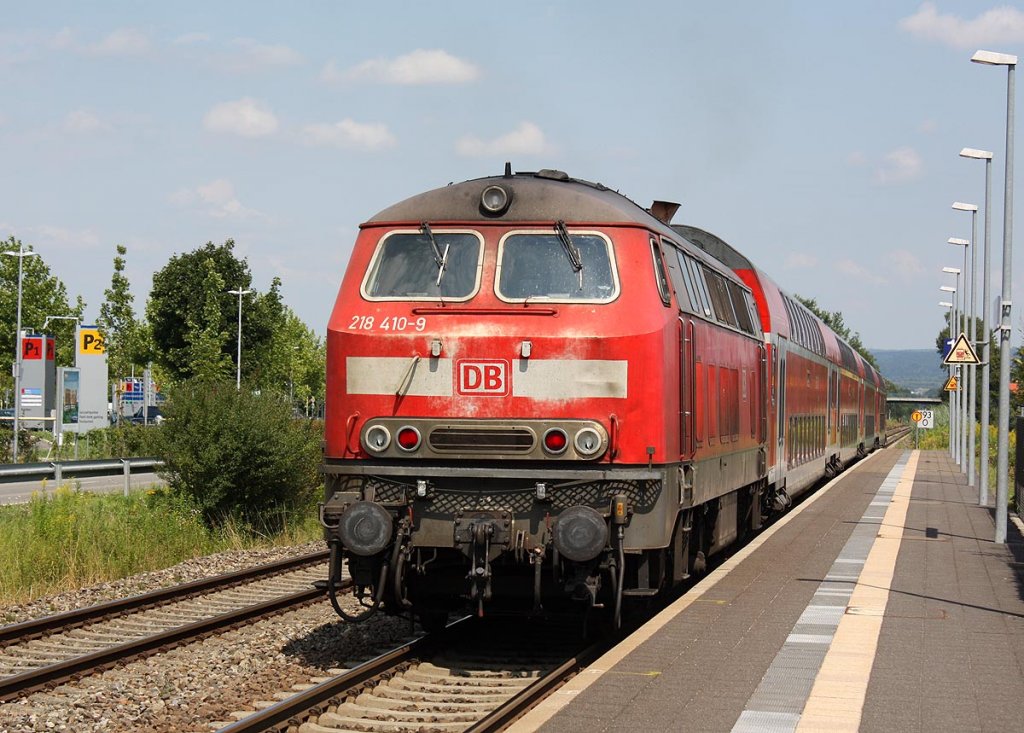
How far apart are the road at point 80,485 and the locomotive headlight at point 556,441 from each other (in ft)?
53.9

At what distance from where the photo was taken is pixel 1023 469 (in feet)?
75.2

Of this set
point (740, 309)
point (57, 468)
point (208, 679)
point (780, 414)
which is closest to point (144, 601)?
point (208, 679)

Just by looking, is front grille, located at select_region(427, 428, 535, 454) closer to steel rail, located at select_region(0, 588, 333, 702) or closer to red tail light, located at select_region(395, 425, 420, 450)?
red tail light, located at select_region(395, 425, 420, 450)

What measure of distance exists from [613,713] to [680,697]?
584mm

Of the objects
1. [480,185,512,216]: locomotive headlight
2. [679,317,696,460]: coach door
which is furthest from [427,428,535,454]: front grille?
[480,185,512,216]: locomotive headlight

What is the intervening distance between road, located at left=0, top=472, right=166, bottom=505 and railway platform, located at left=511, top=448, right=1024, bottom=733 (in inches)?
565

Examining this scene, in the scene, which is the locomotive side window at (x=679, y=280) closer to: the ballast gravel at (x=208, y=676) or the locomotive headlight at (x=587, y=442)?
the locomotive headlight at (x=587, y=442)

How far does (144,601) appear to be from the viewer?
1263 centimetres

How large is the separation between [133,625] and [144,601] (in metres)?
0.87

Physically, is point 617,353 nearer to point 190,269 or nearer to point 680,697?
point 680,697

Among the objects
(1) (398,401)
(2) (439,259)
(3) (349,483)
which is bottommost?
(3) (349,483)

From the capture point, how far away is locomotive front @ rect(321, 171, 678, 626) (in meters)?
9.01

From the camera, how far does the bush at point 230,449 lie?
19.1 metres

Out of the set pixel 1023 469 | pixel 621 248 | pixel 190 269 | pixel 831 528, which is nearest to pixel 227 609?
pixel 621 248
